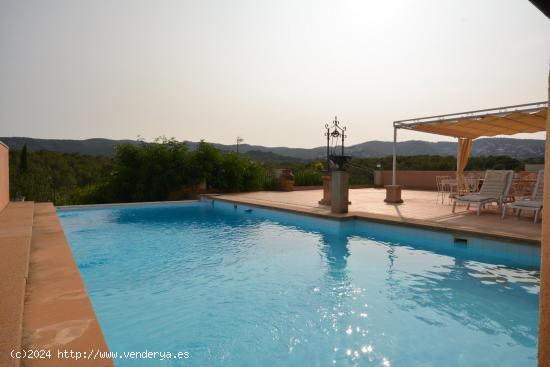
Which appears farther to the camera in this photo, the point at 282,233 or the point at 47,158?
the point at 47,158

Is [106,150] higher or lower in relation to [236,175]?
higher

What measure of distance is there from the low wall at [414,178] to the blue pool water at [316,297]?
32.2ft

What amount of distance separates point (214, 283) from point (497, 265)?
418 cm

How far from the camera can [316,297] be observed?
152 inches

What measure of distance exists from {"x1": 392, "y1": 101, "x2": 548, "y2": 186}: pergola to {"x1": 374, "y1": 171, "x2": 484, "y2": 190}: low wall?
174 inches

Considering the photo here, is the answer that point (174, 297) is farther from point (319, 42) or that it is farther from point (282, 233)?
point (319, 42)

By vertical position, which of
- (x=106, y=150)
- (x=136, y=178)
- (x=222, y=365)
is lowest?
(x=222, y=365)

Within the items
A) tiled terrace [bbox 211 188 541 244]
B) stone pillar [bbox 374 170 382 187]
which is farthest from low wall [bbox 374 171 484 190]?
tiled terrace [bbox 211 188 541 244]

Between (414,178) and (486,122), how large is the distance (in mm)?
8135

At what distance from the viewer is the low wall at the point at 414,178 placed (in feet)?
50.3

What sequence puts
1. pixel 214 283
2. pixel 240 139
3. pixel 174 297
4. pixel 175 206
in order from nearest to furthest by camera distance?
pixel 174 297, pixel 214 283, pixel 175 206, pixel 240 139

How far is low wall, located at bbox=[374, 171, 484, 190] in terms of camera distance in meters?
15.3

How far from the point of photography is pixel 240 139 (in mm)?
28625

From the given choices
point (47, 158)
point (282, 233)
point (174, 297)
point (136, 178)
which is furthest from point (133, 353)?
point (47, 158)
